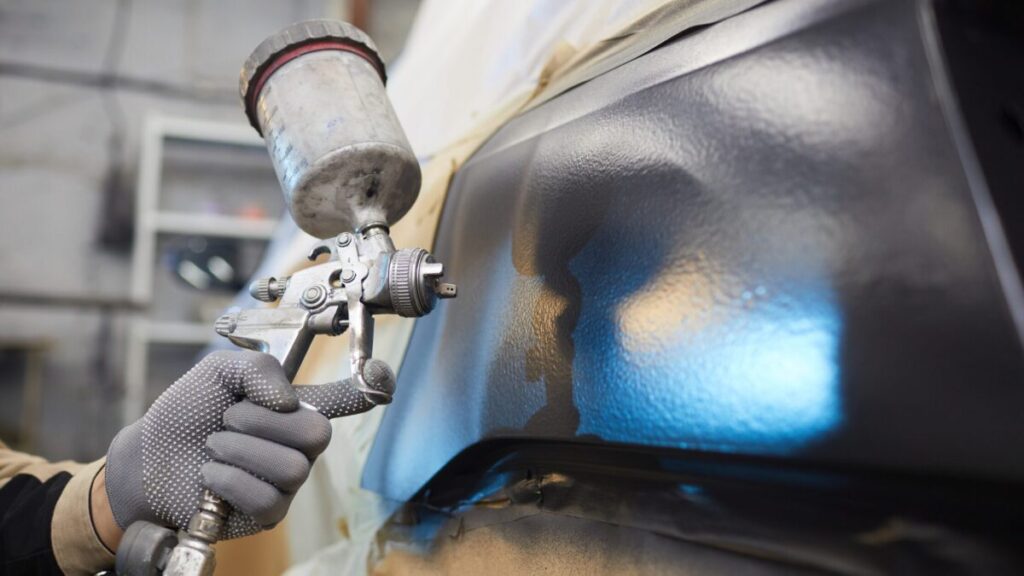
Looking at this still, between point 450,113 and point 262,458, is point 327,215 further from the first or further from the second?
point 450,113

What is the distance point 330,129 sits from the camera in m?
0.68

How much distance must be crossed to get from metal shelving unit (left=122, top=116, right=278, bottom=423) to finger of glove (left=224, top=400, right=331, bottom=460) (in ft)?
7.44

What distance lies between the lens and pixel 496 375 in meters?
0.70

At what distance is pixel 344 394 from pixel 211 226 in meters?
2.39

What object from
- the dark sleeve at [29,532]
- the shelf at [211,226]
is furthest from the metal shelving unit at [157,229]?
the dark sleeve at [29,532]

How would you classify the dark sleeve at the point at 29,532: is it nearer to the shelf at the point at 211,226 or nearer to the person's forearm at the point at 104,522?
the person's forearm at the point at 104,522

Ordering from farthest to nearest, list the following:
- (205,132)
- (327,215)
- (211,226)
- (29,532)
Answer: (205,132) < (211,226) < (29,532) < (327,215)

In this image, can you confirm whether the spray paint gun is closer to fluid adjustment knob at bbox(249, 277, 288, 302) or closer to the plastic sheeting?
fluid adjustment knob at bbox(249, 277, 288, 302)

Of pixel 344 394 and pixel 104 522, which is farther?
pixel 104 522

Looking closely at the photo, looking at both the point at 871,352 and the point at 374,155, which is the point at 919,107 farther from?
the point at 374,155

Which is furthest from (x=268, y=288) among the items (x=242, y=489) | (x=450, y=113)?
(x=450, y=113)

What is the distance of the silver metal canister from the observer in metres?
0.69

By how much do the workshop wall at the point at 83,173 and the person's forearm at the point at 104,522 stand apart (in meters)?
2.30

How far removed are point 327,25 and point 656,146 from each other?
372mm
